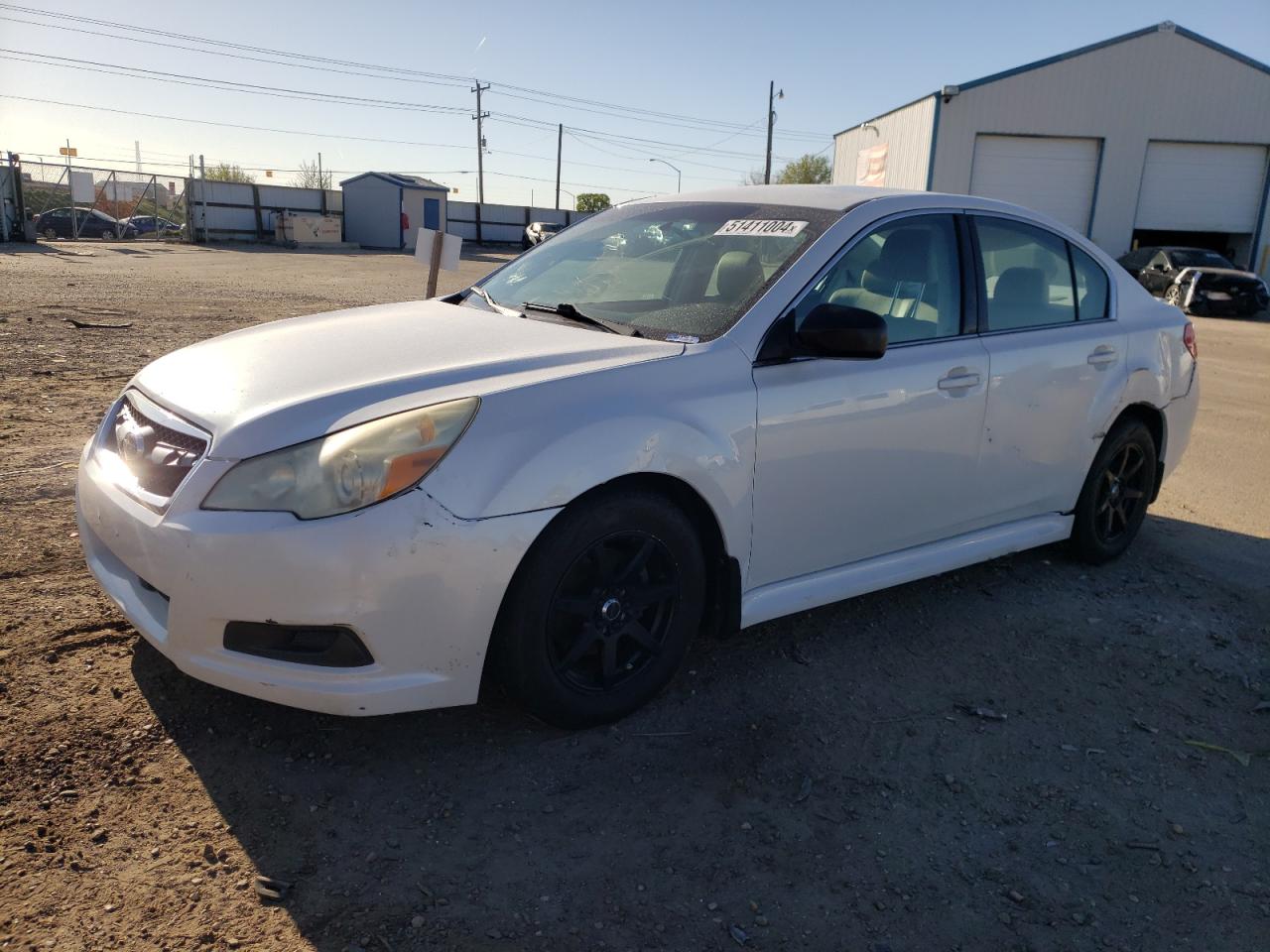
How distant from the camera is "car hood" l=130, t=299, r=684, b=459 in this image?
2643 mm

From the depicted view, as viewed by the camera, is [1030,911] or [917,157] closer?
[1030,911]

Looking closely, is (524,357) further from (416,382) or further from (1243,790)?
(1243,790)

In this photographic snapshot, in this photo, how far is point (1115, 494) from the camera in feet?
15.6

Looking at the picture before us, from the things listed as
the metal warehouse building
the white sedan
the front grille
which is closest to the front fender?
the white sedan

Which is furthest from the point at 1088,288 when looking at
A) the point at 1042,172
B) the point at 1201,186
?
the point at 1201,186

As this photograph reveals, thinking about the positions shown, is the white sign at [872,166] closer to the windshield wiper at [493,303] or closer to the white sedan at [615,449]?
the white sedan at [615,449]

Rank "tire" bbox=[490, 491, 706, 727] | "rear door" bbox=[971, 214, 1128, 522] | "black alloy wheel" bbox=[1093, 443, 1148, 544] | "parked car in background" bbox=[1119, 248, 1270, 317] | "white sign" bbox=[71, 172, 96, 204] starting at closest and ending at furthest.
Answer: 1. "tire" bbox=[490, 491, 706, 727]
2. "rear door" bbox=[971, 214, 1128, 522]
3. "black alloy wheel" bbox=[1093, 443, 1148, 544]
4. "parked car in background" bbox=[1119, 248, 1270, 317]
5. "white sign" bbox=[71, 172, 96, 204]

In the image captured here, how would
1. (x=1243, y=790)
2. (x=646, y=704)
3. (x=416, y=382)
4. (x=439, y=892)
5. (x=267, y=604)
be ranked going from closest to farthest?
(x=439, y=892) < (x=267, y=604) < (x=416, y=382) < (x=1243, y=790) < (x=646, y=704)

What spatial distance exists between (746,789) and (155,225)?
149ft

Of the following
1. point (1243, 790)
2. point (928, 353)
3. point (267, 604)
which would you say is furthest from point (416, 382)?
point (1243, 790)

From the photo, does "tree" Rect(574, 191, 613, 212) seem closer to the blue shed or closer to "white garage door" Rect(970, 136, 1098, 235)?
the blue shed

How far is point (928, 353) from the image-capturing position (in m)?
3.71

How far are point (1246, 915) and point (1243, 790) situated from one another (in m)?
0.68

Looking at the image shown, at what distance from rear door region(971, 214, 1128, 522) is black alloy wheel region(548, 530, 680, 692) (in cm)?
163
